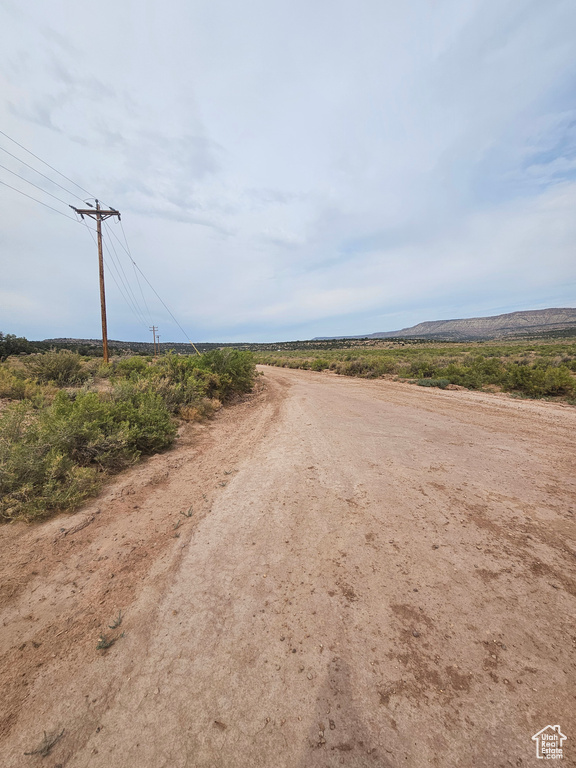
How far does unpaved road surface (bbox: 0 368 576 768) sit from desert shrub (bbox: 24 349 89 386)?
733cm

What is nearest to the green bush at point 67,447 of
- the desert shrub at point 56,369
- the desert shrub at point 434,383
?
the desert shrub at point 56,369

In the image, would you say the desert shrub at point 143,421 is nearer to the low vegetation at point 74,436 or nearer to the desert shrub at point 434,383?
the low vegetation at point 74,436

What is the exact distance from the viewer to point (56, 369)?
1020 centimetres

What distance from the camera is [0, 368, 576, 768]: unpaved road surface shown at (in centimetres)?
166

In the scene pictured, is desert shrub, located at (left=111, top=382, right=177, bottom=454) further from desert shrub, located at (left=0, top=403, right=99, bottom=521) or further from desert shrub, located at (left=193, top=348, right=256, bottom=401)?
desert shrub, located at (left=193, top=348, right=256, bottom=401)

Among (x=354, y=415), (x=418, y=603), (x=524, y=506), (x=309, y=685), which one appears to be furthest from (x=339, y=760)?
(x=354, y=415)

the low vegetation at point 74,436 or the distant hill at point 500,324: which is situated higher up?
the distant hill at point 500,324

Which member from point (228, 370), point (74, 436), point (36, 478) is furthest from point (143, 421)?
point (228, 370)

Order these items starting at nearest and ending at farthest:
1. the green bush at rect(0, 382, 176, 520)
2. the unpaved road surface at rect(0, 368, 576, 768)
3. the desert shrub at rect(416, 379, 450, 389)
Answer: the unpaved road surface at rect(0, 368, 576, 768) → the green bush at rect(0, 382, 176, 520) → the desert shrub at rect(416, 379, 450, 389)

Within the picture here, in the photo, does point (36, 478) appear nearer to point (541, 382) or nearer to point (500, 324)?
point (541, 382)

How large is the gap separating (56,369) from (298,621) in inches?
442

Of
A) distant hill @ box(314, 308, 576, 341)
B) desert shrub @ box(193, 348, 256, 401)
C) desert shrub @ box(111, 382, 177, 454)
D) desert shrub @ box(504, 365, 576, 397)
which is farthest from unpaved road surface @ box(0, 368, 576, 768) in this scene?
distant hill @ box(314, 308, 576, 341)

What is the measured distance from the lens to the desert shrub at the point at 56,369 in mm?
9938

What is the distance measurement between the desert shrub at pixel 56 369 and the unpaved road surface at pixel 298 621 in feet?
24.1
